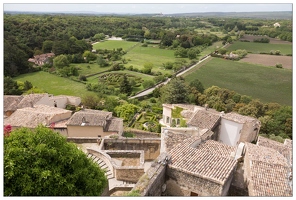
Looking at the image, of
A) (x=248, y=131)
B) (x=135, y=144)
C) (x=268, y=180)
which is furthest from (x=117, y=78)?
(x=268, y=180)

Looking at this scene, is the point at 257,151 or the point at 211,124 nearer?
the point at 257,151

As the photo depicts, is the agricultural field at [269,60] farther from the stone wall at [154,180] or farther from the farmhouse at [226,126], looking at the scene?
the stone wall at [154,180]

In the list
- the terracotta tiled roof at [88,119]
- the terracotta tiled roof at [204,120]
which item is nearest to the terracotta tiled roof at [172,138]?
the terracotta tiled roof at [204,120]

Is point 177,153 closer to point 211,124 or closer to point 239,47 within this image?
point 211,124

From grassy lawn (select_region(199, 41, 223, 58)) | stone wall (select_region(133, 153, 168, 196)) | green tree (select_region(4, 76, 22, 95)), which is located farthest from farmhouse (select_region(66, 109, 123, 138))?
grassy lawn (select_region(199, 41, 223, 58))

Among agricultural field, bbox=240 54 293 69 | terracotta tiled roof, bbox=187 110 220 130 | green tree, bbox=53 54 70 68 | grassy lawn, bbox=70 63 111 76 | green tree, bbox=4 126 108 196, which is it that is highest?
green tree, bbox=4 126 108 196

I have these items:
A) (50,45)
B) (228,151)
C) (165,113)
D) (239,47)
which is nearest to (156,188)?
(228,151)

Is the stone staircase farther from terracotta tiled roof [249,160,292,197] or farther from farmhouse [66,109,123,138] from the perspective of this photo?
terracotta tiled roof [249,160,292,197]
